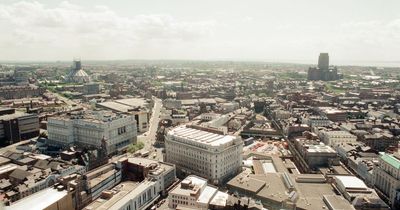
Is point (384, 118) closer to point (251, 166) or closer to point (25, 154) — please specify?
point (251, 166)

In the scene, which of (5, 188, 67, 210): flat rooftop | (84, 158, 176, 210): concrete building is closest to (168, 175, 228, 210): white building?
(84, 158, 176, 210): concrete building

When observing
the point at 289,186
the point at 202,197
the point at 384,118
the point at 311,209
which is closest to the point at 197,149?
the point at 202,197

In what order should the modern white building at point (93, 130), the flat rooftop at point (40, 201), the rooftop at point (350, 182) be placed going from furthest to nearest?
the modern white building at point (93, 130) < the rooftop at point (350, 182) < the flat rooftop at point (40, 201)

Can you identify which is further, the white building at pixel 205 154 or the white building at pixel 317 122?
the white building at pixel 317 122

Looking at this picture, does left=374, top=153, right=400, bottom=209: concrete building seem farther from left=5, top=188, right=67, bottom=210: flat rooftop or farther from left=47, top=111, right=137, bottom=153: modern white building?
left=47, top=111, right=137, bottom=153: modern white building

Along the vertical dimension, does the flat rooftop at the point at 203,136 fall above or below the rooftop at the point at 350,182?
above

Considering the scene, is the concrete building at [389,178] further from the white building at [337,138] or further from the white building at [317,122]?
the white building at [317,122]

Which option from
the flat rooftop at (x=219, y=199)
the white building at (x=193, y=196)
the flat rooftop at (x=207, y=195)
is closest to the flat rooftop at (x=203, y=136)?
the flat rooftop at (x=207, y=195)
